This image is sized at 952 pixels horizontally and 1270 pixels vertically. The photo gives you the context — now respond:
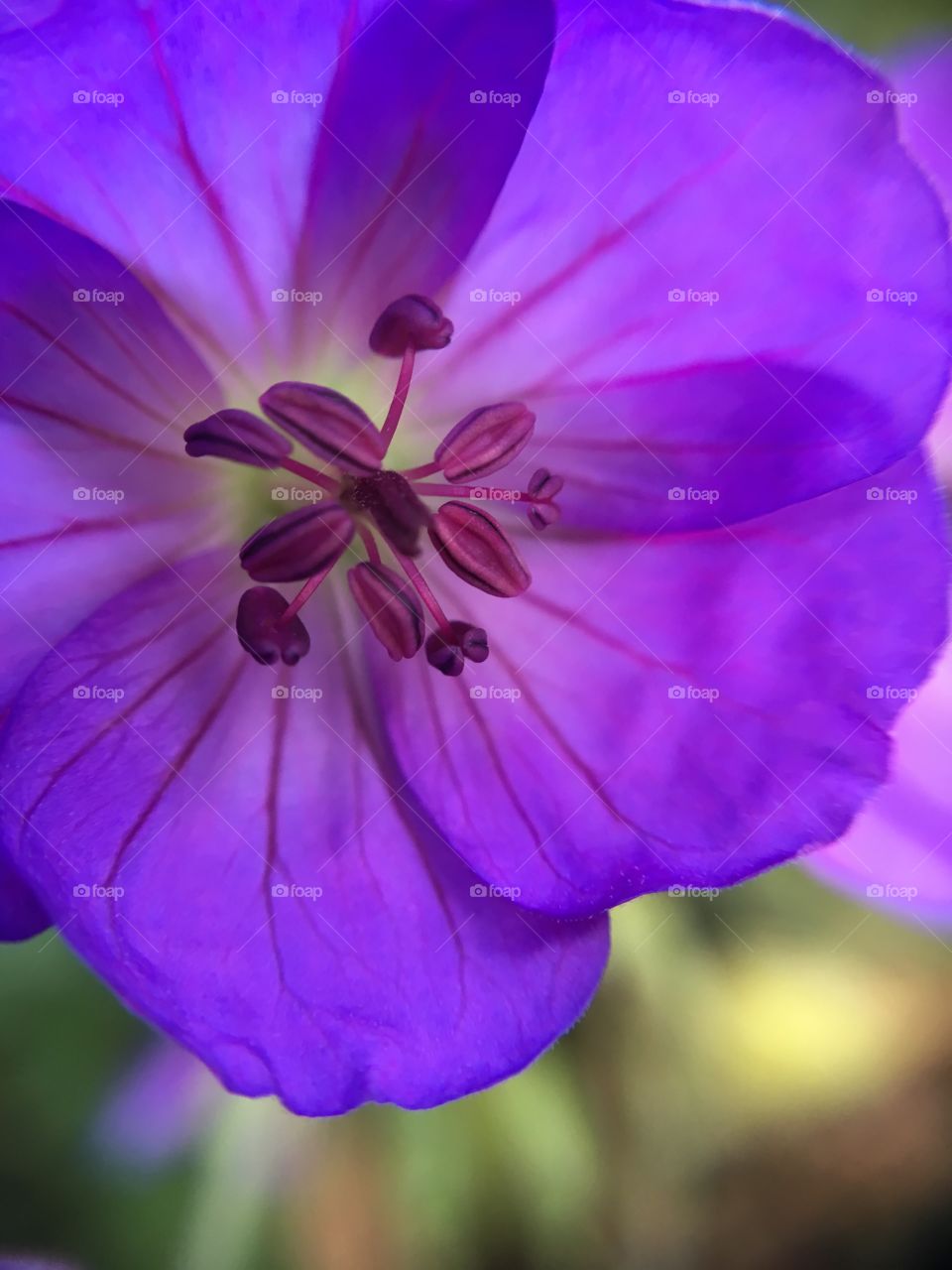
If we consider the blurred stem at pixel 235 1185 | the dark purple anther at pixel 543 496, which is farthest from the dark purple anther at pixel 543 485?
the blurred stem at pixel 235 1185

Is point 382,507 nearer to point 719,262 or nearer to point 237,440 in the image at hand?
point 237,440

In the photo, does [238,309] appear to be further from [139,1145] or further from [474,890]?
[139,1145]

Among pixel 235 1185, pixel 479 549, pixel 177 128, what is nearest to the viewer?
pixel 177 128

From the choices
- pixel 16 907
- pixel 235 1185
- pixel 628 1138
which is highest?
pixel 16 907

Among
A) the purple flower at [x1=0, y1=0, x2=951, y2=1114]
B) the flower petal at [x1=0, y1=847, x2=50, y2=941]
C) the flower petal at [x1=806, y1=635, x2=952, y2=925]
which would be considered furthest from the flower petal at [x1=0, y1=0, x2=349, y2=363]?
the flower petal at [x1=806, y1=635, x2=952, y2=925]

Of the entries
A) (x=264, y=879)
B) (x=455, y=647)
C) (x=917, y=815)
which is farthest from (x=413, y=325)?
(x=917, y=815)

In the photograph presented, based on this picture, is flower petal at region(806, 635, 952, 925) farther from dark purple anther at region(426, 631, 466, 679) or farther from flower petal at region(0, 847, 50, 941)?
flower petal at region(0, 847, 50, 941)
